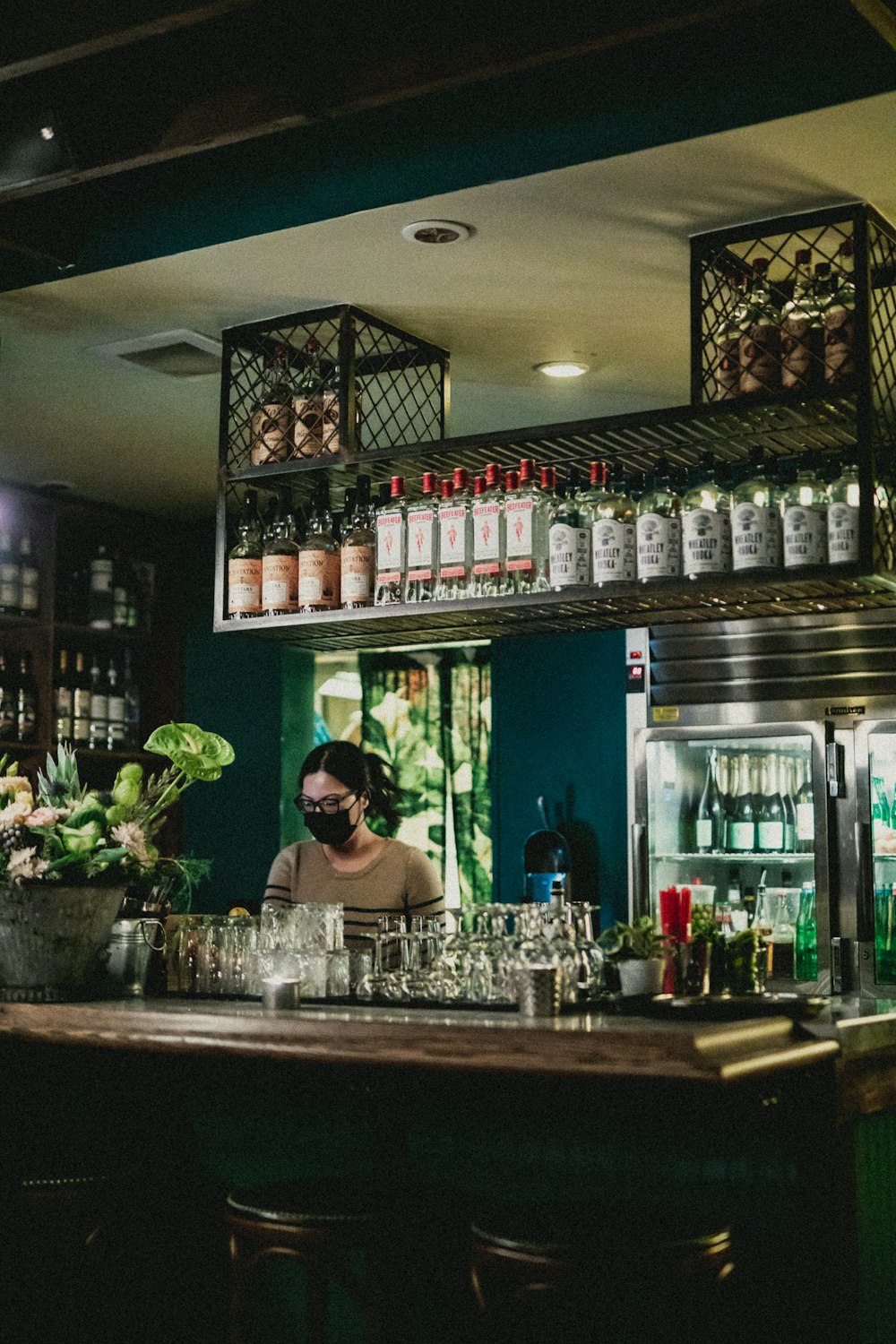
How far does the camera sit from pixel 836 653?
500 cm

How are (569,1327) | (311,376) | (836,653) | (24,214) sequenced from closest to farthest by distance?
(569,1327), (24,214), (311,376), (836,653)

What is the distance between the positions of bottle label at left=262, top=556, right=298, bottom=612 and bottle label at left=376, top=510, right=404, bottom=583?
0.96 feet

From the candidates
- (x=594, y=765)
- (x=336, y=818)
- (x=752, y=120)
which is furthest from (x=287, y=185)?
(x=594, y=765)

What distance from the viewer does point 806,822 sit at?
16.5 feet

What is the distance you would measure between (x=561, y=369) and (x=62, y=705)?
2.67 m

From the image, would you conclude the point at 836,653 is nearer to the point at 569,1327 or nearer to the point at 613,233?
the point at 613,233

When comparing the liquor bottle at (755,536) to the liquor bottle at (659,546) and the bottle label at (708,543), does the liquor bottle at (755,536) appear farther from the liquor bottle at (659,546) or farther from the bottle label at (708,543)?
the liquor bottle at (659,546)

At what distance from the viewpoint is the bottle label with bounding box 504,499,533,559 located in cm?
373

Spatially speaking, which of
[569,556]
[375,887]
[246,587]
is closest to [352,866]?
[375,887]

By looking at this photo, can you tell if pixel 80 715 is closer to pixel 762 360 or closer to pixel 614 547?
pixel 614 547

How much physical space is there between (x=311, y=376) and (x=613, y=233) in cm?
105

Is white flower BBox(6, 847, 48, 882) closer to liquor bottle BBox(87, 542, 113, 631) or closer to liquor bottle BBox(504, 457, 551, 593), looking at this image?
liquor bottle BBox(504, 457, 551, 593)

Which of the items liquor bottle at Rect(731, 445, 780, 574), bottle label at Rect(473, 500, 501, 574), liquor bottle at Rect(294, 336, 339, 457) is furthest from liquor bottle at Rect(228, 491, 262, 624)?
liquor bottle at Rect(731, 445, 780, 574)

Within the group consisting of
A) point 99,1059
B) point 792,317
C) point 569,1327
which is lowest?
point 569,1327
